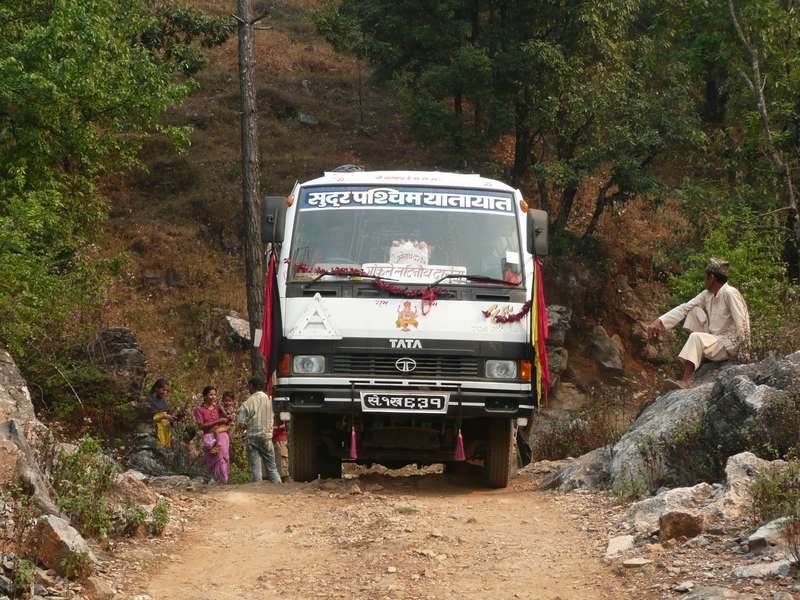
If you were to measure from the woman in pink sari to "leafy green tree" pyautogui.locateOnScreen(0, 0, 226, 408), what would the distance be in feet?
7.95

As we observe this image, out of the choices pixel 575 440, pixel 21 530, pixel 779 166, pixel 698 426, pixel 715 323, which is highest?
pixel 779 166

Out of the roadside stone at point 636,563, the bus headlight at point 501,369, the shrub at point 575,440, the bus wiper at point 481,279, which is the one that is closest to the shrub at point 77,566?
the roadside stone at point 636,563

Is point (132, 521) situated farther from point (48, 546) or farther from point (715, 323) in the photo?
point (715, 323)

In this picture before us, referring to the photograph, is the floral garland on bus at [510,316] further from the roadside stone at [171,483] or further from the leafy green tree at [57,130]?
the leafy green tree at [57,130]

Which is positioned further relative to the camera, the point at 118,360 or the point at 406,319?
the point at 118,360

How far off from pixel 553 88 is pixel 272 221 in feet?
56.3

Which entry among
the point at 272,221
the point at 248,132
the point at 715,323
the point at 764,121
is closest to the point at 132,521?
the point at 272,221

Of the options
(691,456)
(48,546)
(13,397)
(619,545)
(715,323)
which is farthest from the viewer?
(715,323)

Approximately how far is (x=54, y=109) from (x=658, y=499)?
1384 cm

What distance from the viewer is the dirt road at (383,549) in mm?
5449

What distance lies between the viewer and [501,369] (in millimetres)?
8758

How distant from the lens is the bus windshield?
353 inches

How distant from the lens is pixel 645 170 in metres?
24.9

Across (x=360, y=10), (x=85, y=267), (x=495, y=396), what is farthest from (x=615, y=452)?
(x=360, y=10)
